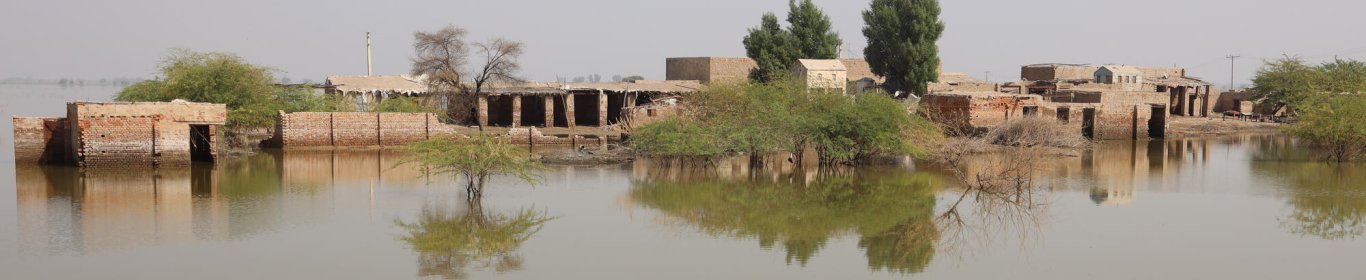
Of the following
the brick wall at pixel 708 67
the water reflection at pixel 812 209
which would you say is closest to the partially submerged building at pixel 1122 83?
the brick wall at pixel 708 67

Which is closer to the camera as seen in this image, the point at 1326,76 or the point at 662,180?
the point at 662,180

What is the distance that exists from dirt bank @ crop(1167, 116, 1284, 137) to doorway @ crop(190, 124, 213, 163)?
78.5 feet

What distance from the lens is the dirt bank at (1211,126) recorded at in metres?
34.3

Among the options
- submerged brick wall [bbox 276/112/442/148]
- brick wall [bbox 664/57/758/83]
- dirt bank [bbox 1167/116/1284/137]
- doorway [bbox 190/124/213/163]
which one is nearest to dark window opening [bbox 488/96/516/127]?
brick wall [bbox 664/57/758/83]

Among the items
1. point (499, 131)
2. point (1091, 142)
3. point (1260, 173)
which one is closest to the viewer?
point (1260, 173)

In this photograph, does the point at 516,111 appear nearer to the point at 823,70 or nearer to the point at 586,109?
the point at 586,109

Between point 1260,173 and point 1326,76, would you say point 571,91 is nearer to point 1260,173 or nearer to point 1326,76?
point 1260,173

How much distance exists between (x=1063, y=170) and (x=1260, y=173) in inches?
125

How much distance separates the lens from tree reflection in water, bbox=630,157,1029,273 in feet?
41.6

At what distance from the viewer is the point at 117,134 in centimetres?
1967

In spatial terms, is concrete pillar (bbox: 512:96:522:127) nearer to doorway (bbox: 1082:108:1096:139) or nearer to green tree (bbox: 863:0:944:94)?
green tree (bbox: 863:0:944:94)

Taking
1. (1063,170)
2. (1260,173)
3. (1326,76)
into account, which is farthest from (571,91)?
(1326,76)

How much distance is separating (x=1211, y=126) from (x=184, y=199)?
96.7 feet

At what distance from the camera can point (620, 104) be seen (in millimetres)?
34844
